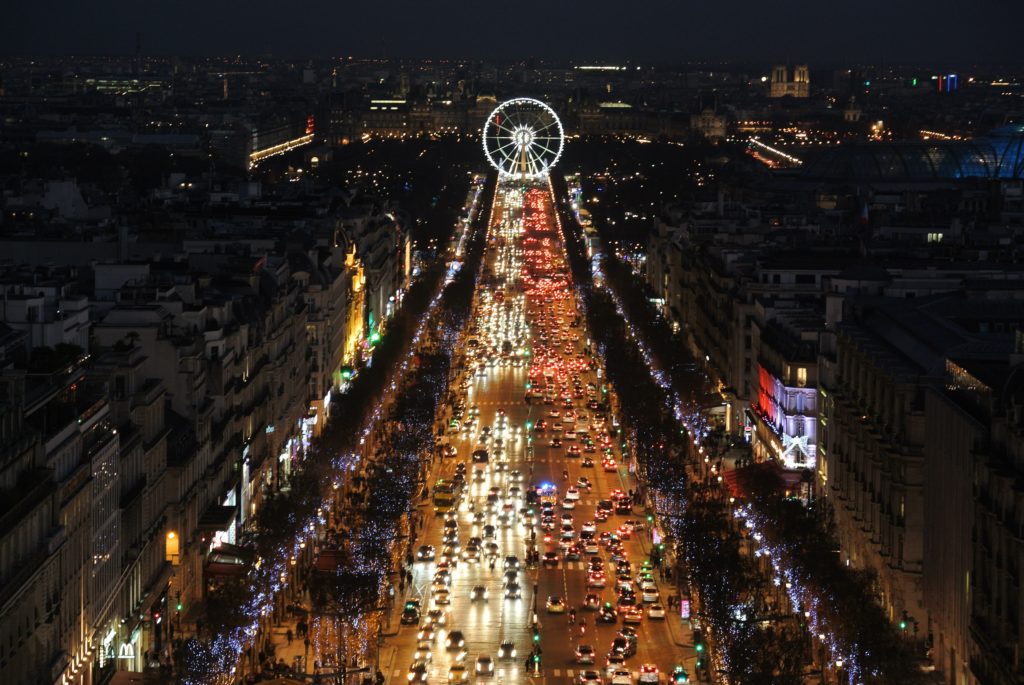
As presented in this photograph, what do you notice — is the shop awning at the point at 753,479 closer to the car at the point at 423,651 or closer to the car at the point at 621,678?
the car at the point at 423,651

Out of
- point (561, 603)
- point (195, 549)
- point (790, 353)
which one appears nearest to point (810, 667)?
point (561, 603)

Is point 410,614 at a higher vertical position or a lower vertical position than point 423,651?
lower

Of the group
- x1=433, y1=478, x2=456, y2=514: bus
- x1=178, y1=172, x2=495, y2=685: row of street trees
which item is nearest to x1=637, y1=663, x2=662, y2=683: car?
x1=178, y1=172, x2=495, y2=685: row of street trees

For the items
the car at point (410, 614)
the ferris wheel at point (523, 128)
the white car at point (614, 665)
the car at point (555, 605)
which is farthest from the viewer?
the ferris wheel at point (523, 128)

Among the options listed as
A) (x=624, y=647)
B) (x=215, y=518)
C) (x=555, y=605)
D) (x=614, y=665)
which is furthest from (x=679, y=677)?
(x=215, y=518)

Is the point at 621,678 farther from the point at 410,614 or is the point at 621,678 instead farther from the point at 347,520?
the point at 347,520

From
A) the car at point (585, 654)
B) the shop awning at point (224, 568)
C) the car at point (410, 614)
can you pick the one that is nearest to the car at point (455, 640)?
the car at point (410, 614)

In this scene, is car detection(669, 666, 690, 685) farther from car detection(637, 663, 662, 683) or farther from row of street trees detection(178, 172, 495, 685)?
row of street trees detection(178, 172, 495, 685)
